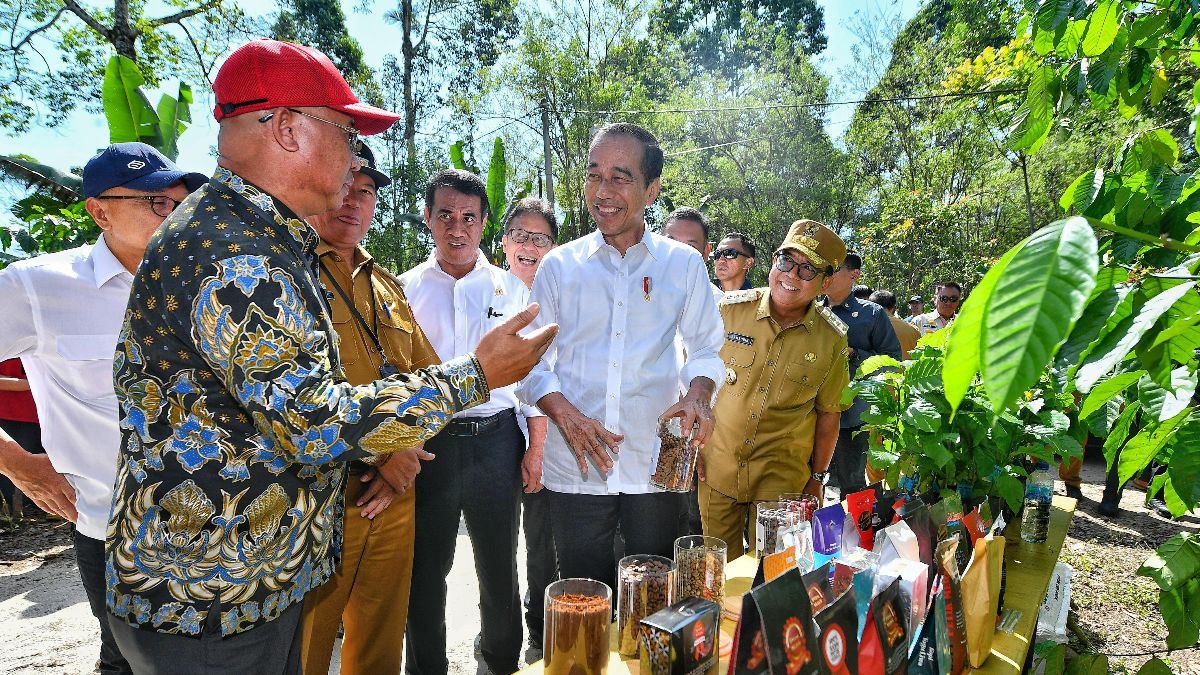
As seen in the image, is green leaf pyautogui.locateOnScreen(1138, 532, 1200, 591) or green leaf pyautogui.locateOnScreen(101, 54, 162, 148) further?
green leaf pyautogui.locateOnScreen(101, 54, 162, 148)

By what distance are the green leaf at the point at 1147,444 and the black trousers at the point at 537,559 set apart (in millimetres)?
2574

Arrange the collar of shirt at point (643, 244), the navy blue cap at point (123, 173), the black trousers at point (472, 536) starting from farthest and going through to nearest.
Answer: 1. the black trousers at point (472, 536)
2. the collar of shirt at point (643, 244)
3. the navy blue cap at point (123, 173)

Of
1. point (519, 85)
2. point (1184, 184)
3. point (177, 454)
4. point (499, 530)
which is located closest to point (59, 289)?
point (177, 454)

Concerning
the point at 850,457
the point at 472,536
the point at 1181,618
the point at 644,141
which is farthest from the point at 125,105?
the point at 1181,618

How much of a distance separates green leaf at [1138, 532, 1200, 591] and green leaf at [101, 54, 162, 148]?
24.2ft

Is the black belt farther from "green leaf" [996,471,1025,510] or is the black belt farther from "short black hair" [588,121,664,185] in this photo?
"green leaf" [996,471,1025,510]

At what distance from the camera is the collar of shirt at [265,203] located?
129 cm

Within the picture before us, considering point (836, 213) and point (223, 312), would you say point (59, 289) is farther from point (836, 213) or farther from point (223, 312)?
point (836, 213)

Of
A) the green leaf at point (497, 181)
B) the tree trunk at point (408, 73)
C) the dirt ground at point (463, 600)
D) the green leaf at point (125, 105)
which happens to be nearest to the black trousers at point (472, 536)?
the dirt ground at point (463, 600)

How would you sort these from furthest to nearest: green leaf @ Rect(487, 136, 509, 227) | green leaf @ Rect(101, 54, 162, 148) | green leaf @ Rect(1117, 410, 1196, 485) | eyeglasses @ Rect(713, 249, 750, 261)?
green leaf @ Rect(487, 136, 509, 227), green leaf @ Rect(101, 54, 162, 148), eyeglasses @ Rect(713, 249, 750, 261), green leaf @ Rect(1117, 410, 1196, 485)

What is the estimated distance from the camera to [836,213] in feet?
73.7

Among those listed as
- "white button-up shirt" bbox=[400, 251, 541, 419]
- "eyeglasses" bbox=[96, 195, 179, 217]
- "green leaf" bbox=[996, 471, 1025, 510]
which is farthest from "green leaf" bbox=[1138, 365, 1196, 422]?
"eyeglasses" bbox=[96, 195, 179, 217]

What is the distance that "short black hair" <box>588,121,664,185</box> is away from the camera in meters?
2.29

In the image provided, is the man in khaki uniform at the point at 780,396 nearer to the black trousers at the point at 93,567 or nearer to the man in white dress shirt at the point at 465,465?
the man in white dress shirt at the point at 465,465
